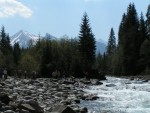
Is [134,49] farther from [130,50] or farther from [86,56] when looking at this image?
[86,56]

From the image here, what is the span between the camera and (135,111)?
2658 centimetres

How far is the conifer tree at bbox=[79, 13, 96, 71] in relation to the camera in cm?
8966

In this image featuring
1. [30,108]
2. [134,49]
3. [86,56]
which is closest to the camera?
[30,108]

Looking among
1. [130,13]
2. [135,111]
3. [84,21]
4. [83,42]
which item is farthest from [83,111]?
[130,13]

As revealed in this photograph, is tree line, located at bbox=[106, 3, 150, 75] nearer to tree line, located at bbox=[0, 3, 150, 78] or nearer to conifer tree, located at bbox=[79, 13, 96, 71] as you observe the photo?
tree line, located at bbox=[0, 3, 150, 78]

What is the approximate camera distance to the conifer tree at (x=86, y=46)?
3530 inches

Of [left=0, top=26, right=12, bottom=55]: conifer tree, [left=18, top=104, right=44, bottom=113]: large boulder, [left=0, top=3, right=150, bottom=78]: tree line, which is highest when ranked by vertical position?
[left=0, top=26, right=12, bottom=55]: conifer tree

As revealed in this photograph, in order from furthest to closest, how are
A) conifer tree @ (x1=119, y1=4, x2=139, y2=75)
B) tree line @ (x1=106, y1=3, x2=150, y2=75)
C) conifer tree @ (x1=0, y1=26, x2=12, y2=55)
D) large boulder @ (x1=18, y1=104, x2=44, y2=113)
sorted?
conifer tree @ (x1=0, y1=26, x2=12, y2=55), conifer tree @ (x1=119, y1=4, x2=139, y2=75), tree line @ (x1=106, y1=3, x2=150, y2=75), large boulder @ (x1=18, y1=104, x2=44, y2=113)

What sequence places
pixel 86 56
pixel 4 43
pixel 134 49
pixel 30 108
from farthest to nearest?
pixel 4 43
pixel 134 49
pixel 86 56
pixel 30 108

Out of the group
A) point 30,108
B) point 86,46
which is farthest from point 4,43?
point 30,108

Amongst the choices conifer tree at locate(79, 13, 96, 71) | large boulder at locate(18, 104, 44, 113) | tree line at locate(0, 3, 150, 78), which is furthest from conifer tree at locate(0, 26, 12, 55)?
large boulder at locate(18, 104, 44, 113)

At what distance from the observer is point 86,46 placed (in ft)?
314

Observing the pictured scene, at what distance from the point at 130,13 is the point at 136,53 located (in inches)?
561

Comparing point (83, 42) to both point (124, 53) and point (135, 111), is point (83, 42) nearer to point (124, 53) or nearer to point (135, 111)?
point (124, 53)
